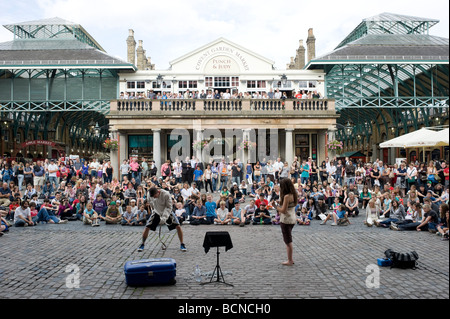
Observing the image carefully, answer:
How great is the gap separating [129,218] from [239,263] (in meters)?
7.56

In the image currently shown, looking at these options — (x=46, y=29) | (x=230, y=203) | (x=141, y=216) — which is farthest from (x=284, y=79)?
(x=46, y=29)

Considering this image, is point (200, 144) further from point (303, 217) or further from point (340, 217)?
point (340, 217)

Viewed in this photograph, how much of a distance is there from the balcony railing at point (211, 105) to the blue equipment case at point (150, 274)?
66.0ft

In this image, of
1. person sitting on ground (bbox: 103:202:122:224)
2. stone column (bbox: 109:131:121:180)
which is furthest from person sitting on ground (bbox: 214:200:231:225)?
stone column (bbox: 109:131:121:180)

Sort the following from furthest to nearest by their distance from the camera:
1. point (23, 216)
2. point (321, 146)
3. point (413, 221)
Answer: point (321, 146), point (23, 216), point (413, 221)

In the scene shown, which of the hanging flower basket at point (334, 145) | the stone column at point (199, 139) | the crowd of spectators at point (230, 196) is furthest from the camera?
the stone column at point (199, 139)

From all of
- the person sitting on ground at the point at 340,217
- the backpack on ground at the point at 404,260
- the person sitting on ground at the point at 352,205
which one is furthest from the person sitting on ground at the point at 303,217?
the backpack on ground at the point at 404,260

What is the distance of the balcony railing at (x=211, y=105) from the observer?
26203mm

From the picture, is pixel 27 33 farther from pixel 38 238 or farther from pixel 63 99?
pixel 38 238

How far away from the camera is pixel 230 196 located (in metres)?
15.8

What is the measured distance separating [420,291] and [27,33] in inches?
1836

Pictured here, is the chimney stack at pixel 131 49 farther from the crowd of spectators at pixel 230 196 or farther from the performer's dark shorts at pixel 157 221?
the performer's dark shorts at pixel 157 221

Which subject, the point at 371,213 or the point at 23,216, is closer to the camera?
the point at 371,213

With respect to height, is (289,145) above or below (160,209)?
above
